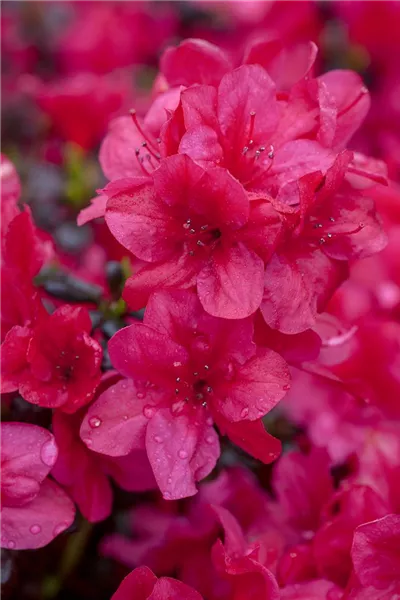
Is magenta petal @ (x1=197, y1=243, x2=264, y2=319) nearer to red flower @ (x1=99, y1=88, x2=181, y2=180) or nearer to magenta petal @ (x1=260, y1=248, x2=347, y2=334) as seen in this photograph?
magenta petal @ (x1=260, y1=248, x2=347, y2=334)

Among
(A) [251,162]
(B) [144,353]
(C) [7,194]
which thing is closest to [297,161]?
(A) [251,162]

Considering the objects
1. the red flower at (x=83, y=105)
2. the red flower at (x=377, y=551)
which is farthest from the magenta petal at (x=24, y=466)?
the red flower at (x=83, y=105)

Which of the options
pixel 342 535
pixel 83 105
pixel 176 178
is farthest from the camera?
pixel 83 105

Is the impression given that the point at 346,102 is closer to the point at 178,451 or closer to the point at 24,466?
the point at 178,451

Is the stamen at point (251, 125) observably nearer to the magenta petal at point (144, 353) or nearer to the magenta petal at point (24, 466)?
the magenta petal at point (144, 353)

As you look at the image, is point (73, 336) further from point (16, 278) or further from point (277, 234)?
point (277, 234)

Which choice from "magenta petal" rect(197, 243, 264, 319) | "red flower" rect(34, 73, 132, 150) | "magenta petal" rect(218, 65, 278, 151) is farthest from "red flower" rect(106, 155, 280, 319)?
"red flower" rect(34, 73, 132, 150)
